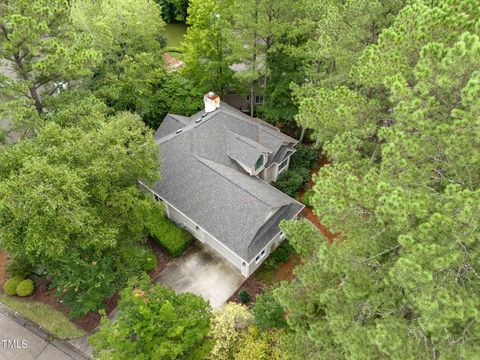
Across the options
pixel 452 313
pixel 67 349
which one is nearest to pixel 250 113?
pixel 67 349

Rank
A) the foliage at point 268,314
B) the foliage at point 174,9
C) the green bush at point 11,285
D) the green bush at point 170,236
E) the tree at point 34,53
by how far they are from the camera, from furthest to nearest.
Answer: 1. the foliage at point 174,9
2. the green bush at point 170,236
3. the green bush at point 11,285
4. the tree at point 34,53
5. the foliage at point 268,314

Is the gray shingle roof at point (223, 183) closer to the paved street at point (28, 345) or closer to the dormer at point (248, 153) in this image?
the dormer at point (248, 153)

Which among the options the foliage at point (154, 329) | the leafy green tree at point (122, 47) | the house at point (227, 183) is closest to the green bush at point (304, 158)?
the house at point (227, 183)

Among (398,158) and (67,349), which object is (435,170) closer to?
(398,158)

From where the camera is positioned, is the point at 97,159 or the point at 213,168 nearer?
the point at 97,159

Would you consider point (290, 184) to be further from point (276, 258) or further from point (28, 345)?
point (28, 345)

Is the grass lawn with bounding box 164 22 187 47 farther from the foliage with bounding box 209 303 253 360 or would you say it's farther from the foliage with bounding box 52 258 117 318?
the foliage with bounding box 209 303 253 360
